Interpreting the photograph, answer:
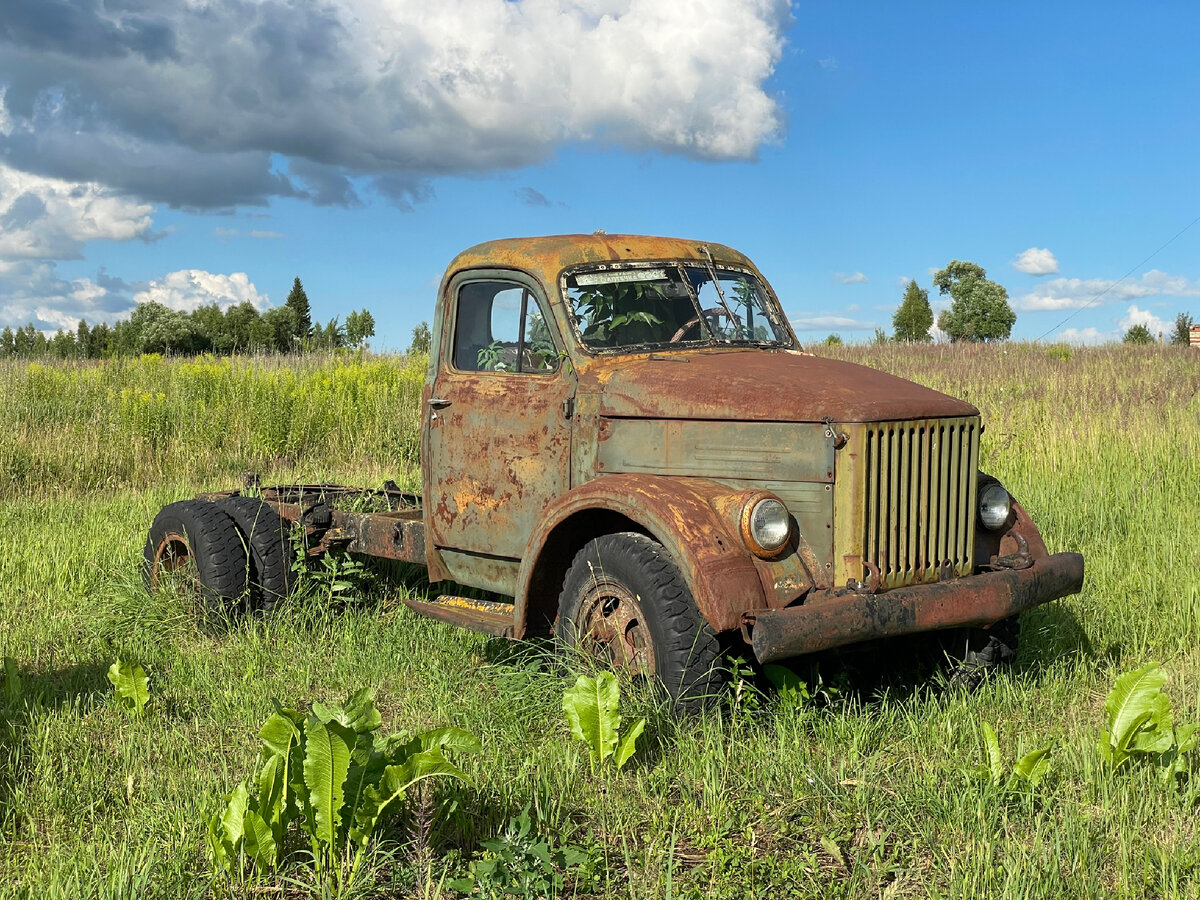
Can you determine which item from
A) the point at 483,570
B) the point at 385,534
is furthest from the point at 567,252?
the point at 385,534

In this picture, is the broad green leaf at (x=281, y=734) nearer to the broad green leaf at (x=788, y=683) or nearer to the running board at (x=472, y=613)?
the running board at (x=472, y=613)

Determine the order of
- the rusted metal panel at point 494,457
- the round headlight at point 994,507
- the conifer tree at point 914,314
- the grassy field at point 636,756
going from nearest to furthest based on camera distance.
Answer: the grassy field at point 636,756 → the round headlight at point 994,507 → the rusted metal panel at point 494,457 → the conifer tree at point 914,314

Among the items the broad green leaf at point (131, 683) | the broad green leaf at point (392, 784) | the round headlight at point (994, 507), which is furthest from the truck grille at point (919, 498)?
the broad green leaf at point (131, 683)

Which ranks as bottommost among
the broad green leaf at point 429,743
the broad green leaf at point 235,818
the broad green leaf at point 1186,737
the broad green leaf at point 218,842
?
the broad green leaf at point 218,842

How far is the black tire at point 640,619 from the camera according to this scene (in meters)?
3.97

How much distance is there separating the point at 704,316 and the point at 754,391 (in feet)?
3.47

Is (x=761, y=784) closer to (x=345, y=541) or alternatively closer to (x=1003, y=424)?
(x=345, y=541)

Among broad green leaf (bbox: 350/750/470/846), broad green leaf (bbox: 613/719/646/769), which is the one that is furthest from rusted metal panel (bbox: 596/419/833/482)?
broad green leaf (bbox: 350/750/470/846)

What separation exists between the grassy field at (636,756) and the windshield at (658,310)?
162 cm

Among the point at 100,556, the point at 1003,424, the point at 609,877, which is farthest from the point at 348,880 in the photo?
the point at 1003,424

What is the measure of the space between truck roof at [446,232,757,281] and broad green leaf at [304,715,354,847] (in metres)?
2.72

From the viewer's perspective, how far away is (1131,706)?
374 cm

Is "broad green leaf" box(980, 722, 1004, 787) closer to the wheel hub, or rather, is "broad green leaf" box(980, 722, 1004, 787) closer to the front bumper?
the front bumper

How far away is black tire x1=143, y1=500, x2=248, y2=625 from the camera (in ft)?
19.9
